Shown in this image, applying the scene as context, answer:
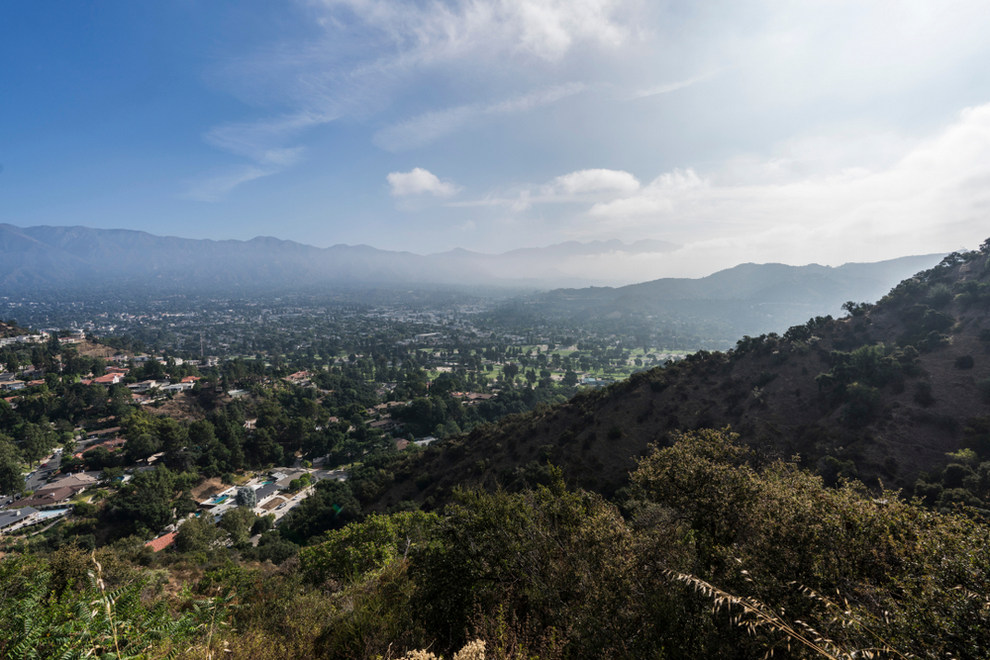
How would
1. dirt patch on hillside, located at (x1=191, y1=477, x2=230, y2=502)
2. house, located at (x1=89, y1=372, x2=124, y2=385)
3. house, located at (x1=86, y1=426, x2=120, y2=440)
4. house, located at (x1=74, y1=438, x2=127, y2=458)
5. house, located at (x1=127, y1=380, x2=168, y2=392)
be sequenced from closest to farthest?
dirt patch on hillside, located at (x1=191, y1=477, x2=230, y2=502) → house, located at (x1=74, y1=438, x2=127, y2=458) → house, located at (x1=86, y1=426, x2=120, y2=440) → house, located at (x1=89, y1=372, x2=124, y2=385) → house, located at (x1=127, y1=380, x2=168, y2=392)

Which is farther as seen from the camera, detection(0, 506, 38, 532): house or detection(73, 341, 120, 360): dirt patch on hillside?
detection(73, 341, 120, 360): dirt patch on hillside

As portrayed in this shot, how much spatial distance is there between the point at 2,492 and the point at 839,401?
55.6m

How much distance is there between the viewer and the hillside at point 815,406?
1773 centimetres

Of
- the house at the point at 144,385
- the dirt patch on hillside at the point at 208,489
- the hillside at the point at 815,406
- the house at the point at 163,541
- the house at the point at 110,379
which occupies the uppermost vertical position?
the hillside at the point at 815,406

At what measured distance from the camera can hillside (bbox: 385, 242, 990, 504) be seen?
58.2 feet

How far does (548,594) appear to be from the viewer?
552 centimetres

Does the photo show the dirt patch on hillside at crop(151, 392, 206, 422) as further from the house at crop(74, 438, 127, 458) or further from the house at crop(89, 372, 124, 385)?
the house at crop(89, 372, 124, 385)

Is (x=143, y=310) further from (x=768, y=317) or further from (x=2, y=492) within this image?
(x=768, y=317)

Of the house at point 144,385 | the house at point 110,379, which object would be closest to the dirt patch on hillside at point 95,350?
the house at point 110,379

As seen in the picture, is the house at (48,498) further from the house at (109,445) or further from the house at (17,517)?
the house at (109,445)

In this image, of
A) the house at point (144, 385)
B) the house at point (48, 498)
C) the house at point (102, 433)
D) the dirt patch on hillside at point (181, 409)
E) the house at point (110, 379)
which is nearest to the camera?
the house at point (48, 498)

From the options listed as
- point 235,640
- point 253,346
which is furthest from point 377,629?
point 253,346

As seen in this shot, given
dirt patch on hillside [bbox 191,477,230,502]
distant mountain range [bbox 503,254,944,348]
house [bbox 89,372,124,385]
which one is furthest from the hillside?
distant mountain range [bbox 503,254,944,348]

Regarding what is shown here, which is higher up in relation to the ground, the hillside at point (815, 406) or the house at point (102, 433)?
the hillside at point (815, 406)
